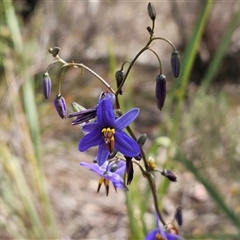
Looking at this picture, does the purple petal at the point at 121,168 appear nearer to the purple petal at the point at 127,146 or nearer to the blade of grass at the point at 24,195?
the purple petal at the point at 127,146

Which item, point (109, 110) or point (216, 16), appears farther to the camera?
point (216, 16)

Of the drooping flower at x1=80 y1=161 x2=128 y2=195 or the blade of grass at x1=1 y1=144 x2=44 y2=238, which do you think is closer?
the drooping flower at x1=80 y1=161 x2=128 y2=195

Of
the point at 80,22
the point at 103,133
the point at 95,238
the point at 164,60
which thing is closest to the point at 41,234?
the point at 95,238

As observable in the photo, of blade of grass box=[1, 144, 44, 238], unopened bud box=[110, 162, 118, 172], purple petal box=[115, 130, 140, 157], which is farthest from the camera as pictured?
blade of grass box=[1, 144, 44, 238]

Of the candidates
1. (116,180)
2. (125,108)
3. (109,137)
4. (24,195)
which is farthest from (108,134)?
(24,195)

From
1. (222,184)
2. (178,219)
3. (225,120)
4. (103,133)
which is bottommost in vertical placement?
(178,219)

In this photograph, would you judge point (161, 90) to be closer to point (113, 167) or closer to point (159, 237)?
point (113, 167)

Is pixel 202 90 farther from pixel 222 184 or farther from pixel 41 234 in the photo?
pixel 41 234

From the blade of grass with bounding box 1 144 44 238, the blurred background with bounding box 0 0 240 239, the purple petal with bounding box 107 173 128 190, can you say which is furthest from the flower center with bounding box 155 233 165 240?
the blade of grass with bounding box 1 144 44 238

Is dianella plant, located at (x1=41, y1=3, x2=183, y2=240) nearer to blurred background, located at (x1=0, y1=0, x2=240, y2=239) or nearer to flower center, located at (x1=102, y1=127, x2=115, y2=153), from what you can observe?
flower center, located at (x1=102, y1=127, x2=115, y2=153)
